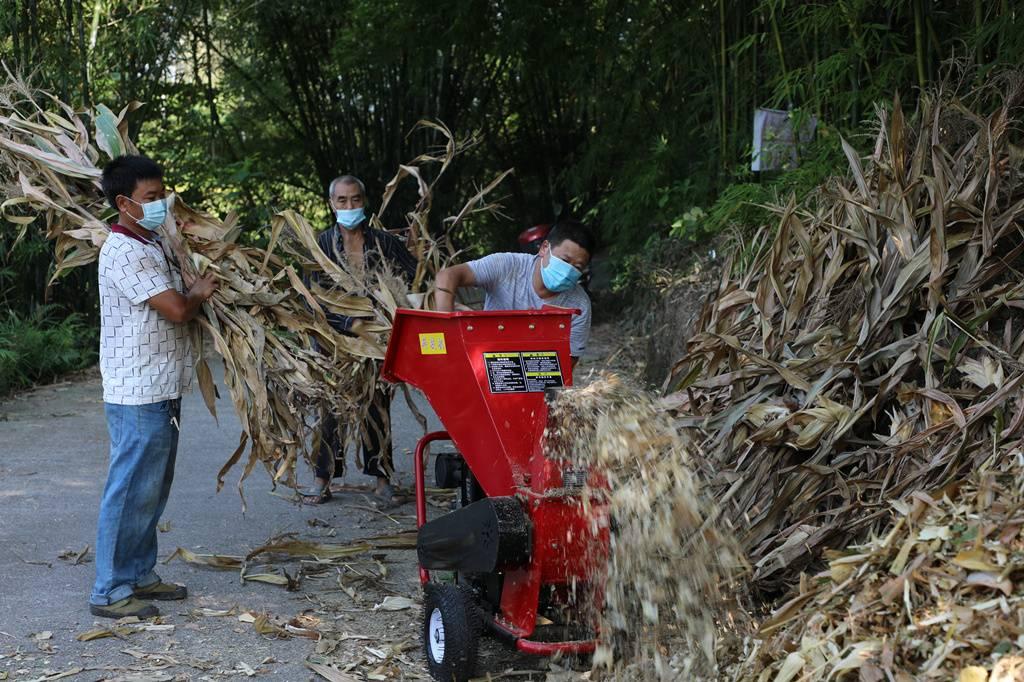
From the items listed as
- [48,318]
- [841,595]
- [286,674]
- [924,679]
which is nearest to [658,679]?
[841,595]

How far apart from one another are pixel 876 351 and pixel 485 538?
148 cm

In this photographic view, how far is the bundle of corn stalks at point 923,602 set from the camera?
265 cm

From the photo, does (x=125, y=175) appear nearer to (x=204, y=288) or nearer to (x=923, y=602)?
(x=204, y=288)

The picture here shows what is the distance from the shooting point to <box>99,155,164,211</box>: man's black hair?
4047 millimetres

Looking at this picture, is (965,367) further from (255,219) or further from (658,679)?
(255,219)

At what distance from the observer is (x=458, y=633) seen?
3410mm

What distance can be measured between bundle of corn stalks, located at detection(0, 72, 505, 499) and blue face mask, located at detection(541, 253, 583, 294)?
2.55 ft

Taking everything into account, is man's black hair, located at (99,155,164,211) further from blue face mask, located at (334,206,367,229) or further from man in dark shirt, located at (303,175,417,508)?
blue face mask, located at (334,206,367,229)

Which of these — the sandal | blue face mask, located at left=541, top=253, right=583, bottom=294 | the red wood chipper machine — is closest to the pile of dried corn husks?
the red wood chipper machine

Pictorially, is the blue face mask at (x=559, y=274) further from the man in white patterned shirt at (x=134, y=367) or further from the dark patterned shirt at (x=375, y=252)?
the man in white patterned shirt at (x=134, y=367)

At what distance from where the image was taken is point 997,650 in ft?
8.47

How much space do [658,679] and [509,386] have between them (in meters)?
0.99

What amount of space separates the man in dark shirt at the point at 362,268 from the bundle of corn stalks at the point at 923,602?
2.42m

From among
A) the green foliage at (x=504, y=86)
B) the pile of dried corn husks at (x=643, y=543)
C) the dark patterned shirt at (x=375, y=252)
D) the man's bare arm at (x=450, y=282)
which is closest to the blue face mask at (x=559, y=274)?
the man's bare arm at (x=450, y=282)
